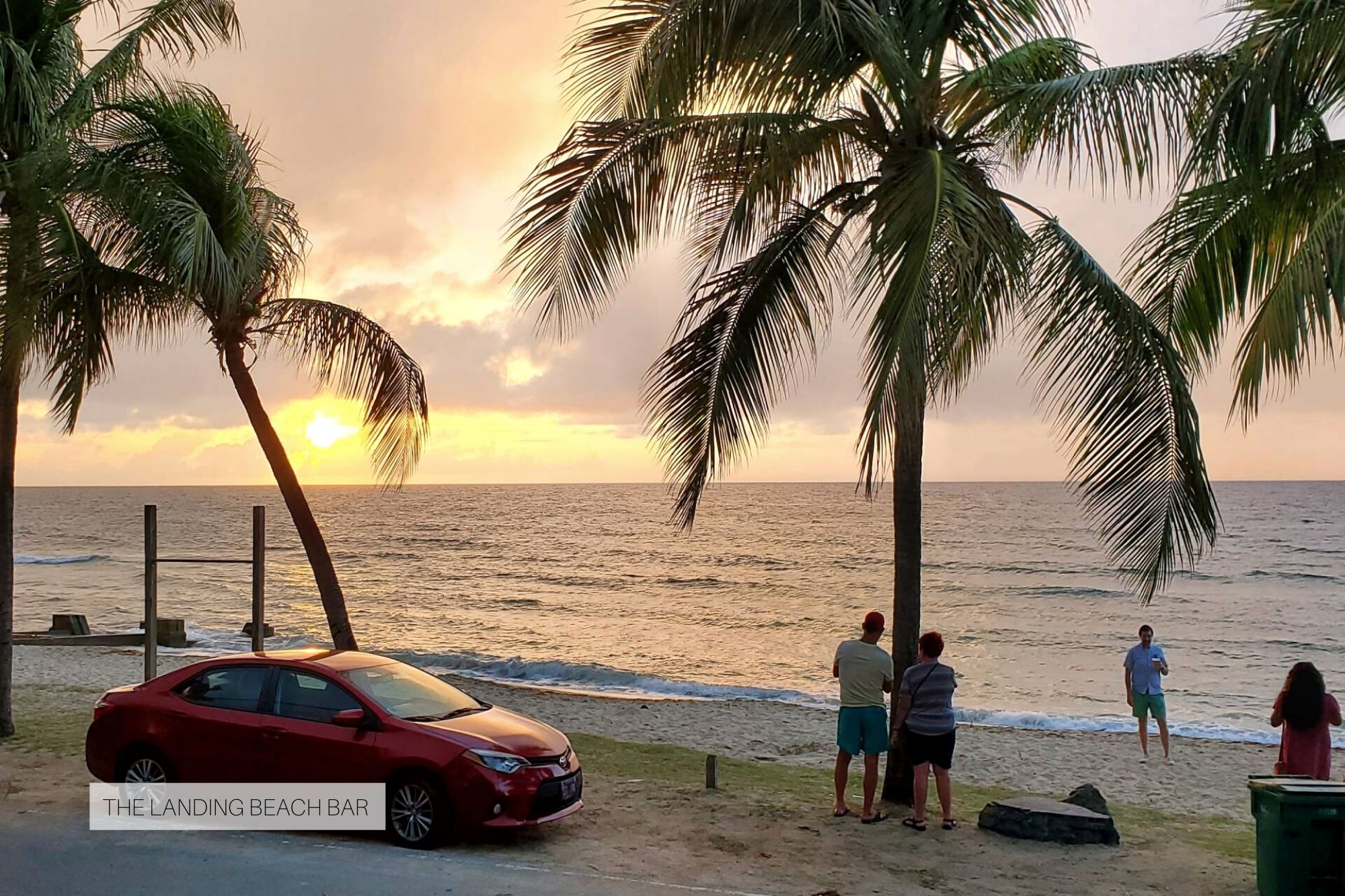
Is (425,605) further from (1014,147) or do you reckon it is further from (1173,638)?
(1014,147)

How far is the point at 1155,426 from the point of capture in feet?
27.9

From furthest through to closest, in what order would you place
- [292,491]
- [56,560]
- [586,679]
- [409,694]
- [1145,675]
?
[56,560] < [586,679] < [1145,675] < [292,491] < [409,694]

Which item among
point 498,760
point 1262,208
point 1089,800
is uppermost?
point 1262,208

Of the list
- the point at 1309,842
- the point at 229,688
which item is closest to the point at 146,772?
the point at 229,688

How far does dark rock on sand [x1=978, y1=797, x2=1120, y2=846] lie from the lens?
943 centimetres

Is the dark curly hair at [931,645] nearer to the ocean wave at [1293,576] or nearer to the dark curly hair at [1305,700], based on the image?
the dark curly hair at [1305,700]

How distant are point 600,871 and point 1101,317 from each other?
575 cm

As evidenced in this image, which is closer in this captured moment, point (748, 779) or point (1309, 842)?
point (1309, 842)

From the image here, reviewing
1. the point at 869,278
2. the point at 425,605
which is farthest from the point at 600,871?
the point at 425,605

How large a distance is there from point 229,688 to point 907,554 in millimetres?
6064

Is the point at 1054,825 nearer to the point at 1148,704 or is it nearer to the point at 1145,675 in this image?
the point at 1145,675

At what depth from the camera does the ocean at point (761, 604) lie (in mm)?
28609

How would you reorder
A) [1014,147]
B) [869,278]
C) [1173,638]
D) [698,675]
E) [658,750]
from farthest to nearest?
1. [1173,638]
2. [698,675]
3. [658,750]
4. [1014,147]
5. [869,278]

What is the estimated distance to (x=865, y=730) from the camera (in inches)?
385
